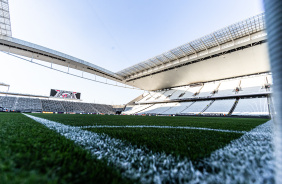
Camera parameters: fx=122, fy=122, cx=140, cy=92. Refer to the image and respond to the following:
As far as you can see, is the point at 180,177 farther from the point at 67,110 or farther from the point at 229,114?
the point at 67,110

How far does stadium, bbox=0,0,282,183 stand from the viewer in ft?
1.85

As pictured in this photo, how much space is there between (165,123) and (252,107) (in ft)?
48.8

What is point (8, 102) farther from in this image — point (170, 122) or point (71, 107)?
point (170, 122)

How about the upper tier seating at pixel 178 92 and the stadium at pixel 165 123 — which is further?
the upper tier seating at pixel 178 92

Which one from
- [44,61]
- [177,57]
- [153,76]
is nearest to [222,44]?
[177,57]

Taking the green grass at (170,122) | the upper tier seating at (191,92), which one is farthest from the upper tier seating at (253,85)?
the green grass at (170,122)

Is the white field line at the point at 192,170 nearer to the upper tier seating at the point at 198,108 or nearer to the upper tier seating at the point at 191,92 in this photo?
the upper tier seating at the point at 198,108

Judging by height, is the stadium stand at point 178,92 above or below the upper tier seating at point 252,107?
above

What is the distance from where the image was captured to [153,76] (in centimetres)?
2114

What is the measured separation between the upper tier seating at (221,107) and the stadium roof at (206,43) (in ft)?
23.7

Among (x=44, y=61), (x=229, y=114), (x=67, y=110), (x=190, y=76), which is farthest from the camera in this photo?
(x=67, y=110)

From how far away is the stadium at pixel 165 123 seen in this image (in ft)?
1.85

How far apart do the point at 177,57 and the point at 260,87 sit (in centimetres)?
1068

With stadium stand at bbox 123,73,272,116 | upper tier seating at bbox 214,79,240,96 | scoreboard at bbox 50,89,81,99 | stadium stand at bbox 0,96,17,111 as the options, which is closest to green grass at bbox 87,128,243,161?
stadium stand at bbox 123,73,272,116
